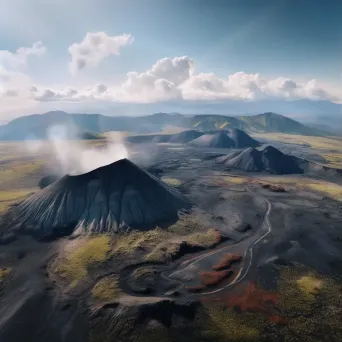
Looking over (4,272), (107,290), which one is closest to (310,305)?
(107,290)

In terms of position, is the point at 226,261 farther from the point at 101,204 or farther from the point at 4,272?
the point at 4,272

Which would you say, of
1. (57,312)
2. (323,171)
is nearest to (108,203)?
(57,312)

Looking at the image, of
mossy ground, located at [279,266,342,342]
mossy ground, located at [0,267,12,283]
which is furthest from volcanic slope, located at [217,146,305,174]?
mossy ground, located at [0,267,12,283]

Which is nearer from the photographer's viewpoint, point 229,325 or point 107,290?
point 229,325

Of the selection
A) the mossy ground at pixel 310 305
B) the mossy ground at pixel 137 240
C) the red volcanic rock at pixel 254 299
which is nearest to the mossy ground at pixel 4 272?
the mossy ground at pixel 137 240

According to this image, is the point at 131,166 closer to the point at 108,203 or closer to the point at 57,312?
the point at 108,203

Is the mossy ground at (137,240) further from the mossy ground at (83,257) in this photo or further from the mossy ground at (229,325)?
the mossy ground at (229,325)

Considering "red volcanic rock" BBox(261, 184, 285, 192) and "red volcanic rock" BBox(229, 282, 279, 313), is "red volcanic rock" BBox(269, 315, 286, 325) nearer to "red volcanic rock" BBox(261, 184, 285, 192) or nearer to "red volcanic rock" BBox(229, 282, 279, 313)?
"red volcanic rock" BBox(229, 282, 279, 313)
